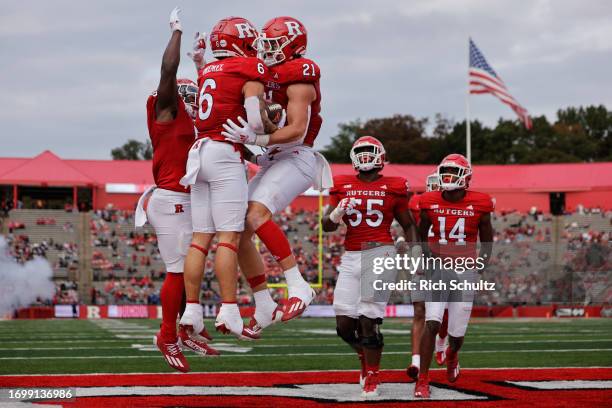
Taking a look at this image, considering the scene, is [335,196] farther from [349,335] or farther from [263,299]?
[263,299]

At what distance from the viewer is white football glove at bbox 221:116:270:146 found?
633 centimetres

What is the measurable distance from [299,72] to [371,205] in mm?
2200

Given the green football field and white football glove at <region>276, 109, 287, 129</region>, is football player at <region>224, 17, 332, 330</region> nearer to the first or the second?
white football glove at <region>276, 109, 287, 129</region>

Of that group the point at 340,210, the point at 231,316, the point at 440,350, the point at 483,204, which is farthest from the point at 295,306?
the point at 440,350

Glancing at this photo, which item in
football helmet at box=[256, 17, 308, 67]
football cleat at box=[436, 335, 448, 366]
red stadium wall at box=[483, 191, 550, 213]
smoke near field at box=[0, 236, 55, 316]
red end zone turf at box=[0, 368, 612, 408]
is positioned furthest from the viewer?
red stadium wall at box=[483, 191, 550, 213]

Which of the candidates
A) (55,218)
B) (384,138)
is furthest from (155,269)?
(384,138)

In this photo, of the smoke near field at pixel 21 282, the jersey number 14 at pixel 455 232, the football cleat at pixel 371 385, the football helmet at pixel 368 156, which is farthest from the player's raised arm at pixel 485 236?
the smoke near field at pixel 21 282

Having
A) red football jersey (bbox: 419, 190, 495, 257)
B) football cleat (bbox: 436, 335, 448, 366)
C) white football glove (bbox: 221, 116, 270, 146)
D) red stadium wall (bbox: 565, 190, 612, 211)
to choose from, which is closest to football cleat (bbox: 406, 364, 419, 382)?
football cleat (bbox: 436, 335, 448, 366)

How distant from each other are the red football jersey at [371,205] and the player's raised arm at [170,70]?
6.69 feet

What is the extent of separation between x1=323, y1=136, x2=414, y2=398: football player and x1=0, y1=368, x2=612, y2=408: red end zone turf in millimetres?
622

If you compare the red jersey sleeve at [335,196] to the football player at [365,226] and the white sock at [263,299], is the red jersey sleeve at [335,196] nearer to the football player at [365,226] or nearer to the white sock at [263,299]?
the football player at [365,226]

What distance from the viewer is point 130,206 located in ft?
134

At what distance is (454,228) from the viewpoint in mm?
8766

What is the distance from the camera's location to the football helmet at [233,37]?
21.5 ft
